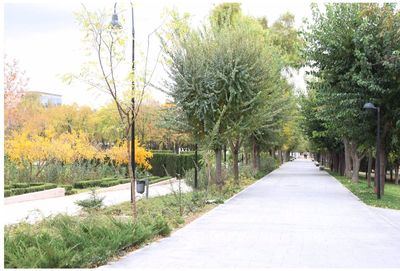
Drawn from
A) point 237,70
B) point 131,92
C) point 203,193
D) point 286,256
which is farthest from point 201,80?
point 286,256

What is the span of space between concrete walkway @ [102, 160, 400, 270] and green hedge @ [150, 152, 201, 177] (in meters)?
23.2

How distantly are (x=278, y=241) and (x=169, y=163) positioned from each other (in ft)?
99.9

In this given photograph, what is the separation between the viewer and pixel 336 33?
2180 centimetres

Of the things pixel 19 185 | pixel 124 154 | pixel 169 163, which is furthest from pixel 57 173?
pixel 169 163

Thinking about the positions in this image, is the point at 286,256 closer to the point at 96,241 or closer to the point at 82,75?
the point at 96,241

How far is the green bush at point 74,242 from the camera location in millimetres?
7605

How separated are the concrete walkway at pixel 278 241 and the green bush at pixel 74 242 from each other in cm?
28

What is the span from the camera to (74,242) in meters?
8.58

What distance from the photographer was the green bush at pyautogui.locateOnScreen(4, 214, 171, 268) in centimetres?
761

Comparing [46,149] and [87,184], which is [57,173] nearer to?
[46,149]

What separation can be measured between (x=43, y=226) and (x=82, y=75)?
319cm

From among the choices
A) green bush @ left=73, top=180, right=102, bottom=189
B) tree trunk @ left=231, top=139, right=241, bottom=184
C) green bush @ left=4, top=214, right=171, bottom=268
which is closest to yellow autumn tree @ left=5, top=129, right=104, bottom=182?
green bush @ left=73, top=180, right=102, bottom=189

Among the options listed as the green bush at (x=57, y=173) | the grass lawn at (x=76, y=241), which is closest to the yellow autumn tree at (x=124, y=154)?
the green bush at (x=57, y=173)

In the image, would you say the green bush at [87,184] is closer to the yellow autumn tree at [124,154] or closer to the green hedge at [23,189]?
the green hedge at [23,189]
